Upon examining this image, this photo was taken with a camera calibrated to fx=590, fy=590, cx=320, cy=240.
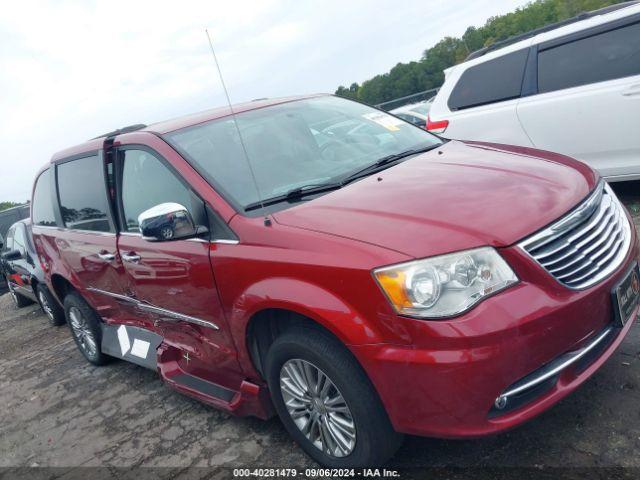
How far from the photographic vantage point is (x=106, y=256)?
13.1ft

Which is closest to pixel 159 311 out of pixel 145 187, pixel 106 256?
pixel 106 256

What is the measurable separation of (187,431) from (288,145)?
1893mm

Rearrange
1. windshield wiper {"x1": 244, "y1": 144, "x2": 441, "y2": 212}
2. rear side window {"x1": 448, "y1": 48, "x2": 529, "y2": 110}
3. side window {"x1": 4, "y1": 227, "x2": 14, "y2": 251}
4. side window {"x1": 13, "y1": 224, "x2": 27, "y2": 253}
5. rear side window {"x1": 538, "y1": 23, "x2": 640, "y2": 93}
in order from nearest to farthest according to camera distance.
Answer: windshield wiper {"x1": 244, "y1": 144, "x2": 441, "y2": 212} → rear side window {"x1": 538, "y1": 23, "x2": 640, "y2": 93} → rear side window {"x1": 448, "y1": 48, "x2": 529, "y2": 110} → side window {"x1": 13, "y1": 224, "x2": 27, "y2": 253} → side window {"x1": 4, "y1": 227, "x2": 14, "y2": 251}

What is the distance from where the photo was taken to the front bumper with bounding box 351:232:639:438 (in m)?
2.19

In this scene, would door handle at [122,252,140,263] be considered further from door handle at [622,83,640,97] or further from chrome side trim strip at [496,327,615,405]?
door handle at [622,83,640,97]

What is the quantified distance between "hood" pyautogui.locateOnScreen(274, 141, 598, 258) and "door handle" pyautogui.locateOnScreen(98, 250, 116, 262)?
166 cm

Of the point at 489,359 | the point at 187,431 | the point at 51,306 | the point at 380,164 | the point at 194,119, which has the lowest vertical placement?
the point at 187,431

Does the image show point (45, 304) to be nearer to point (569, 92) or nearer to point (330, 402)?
point (330, 402)

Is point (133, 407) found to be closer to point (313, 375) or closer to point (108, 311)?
point (108, 311)

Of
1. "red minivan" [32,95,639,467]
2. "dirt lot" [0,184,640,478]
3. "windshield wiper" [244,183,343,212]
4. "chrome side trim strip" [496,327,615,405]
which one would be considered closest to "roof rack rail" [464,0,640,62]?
"dirt lot" [0,184,640,478]

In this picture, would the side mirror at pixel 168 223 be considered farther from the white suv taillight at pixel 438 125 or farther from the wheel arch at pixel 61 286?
the white suv taillight at pixel 438 125

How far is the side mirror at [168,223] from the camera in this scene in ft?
9.72

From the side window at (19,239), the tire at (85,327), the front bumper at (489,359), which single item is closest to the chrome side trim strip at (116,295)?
the tire at (85,327)

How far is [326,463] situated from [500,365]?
1092mm
